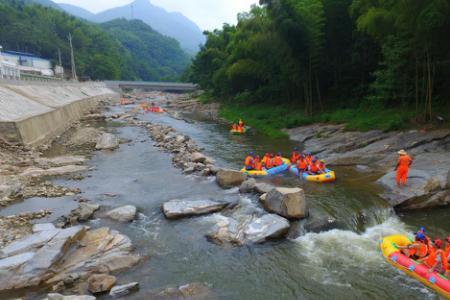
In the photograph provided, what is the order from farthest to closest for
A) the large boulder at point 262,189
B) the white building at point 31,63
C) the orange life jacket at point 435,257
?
the white building at point 31,63 < the large boulder at point 262,189 < the orange life jacket at point 435,257

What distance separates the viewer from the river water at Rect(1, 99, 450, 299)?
865cm

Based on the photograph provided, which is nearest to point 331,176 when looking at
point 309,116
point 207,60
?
point 309,116

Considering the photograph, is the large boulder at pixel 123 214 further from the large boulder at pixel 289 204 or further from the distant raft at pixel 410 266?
the distant raft at pixel 410 266

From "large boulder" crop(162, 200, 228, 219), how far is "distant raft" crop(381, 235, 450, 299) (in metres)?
5.49

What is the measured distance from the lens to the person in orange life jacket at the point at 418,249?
9.43 metres

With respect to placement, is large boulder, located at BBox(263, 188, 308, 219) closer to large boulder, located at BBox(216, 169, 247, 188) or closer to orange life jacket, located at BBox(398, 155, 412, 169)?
large boulder, located at BBox(216, 169, 247, 188)

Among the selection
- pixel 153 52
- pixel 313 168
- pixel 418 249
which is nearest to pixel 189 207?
pixel 313 168

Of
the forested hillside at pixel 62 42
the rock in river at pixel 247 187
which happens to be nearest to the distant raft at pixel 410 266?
the rock in river at pixel 247 187

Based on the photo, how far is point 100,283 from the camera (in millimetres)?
8195

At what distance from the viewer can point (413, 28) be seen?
1752cm

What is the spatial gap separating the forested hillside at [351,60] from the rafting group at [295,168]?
22.9 ft

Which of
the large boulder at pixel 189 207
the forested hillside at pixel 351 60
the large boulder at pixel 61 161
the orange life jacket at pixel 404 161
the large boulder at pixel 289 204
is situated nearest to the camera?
the large boulder at pixel 289 204

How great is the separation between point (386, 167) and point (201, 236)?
10537 millimetres

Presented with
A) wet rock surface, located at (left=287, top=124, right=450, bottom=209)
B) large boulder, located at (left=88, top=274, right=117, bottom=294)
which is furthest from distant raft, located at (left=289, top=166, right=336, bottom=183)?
large boulder, located at (left=88, top=274, right=117, bottom=294)
